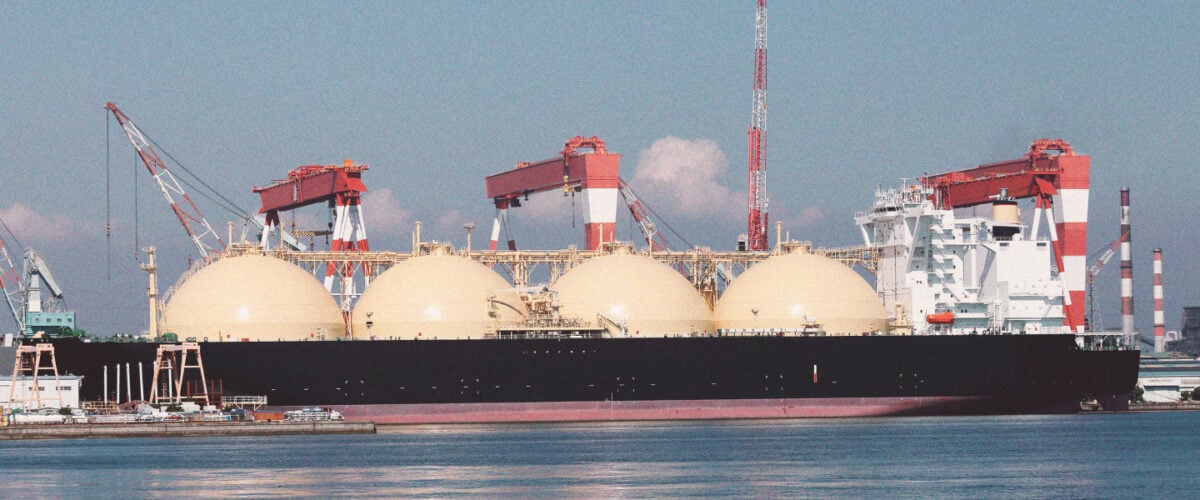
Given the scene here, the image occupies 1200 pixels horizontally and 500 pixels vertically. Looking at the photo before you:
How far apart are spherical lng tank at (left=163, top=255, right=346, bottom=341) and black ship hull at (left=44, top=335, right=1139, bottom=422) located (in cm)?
231

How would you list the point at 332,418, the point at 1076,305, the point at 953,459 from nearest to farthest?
1. the point at 953,459
2. the point at 332,418
3. the point at 1076,305

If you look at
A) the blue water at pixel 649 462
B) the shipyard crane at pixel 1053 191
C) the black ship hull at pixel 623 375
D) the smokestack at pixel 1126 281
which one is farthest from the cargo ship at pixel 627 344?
the smokestack at pixel 1126 281

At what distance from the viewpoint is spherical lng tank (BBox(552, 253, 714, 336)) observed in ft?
303

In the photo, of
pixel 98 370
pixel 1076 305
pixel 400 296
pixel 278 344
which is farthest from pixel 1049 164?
pixel 98 370

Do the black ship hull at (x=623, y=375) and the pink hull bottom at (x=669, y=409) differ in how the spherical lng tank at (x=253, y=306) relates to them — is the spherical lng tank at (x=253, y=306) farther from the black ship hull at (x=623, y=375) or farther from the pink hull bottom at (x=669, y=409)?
the pink hull bottom at (x=669, y=409)

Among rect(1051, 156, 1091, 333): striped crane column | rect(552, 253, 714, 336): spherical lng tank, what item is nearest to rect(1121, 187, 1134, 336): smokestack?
rect(1051, 156, 1091, 333): striped crane column

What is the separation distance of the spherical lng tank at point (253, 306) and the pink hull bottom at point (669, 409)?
16.6ft

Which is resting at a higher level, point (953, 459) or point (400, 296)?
point (400, 296)

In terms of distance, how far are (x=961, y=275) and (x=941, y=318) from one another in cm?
429

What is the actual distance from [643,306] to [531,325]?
5781 mm

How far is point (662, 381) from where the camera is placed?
90.1m

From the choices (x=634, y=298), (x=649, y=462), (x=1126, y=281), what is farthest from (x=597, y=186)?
(x=1126, y=281)

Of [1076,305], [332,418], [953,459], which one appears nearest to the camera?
[953,459]

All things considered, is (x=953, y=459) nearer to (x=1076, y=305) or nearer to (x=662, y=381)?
(x=662, y=381)
